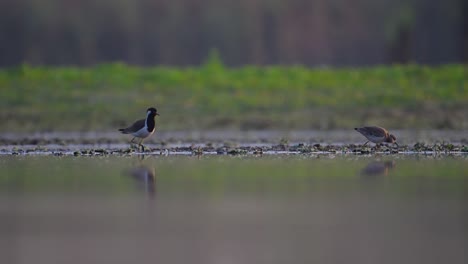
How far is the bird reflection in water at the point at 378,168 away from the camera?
14297mm

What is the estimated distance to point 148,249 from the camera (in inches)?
344

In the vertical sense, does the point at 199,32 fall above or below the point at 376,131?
above

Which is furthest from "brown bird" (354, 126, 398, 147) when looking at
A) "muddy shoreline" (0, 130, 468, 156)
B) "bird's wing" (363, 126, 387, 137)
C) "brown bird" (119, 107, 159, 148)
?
"brown bird" (119, 107, 159, 148)

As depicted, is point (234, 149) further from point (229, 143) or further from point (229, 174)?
point (229, 174)

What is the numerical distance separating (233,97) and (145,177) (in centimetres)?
1658

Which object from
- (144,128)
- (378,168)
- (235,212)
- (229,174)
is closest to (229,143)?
Result: (144,128)

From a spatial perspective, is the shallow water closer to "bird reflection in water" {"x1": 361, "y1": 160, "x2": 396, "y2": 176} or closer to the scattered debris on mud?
"bird reflection in water" {"x1": 361, "y1": 160, "x2": 396, "y2": 176}

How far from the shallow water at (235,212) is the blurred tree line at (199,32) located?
21777mm

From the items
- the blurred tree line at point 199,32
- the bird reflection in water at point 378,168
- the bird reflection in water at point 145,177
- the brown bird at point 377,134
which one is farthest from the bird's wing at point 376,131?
the blurred tree line at point 199,32

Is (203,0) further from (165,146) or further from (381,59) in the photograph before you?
(165,146)

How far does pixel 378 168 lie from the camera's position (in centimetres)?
1501

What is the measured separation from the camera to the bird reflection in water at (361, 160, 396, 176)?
14297mm

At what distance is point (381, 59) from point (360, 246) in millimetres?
30954

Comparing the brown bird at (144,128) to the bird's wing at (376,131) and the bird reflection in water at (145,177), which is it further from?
the bird's wing at (376,131)
